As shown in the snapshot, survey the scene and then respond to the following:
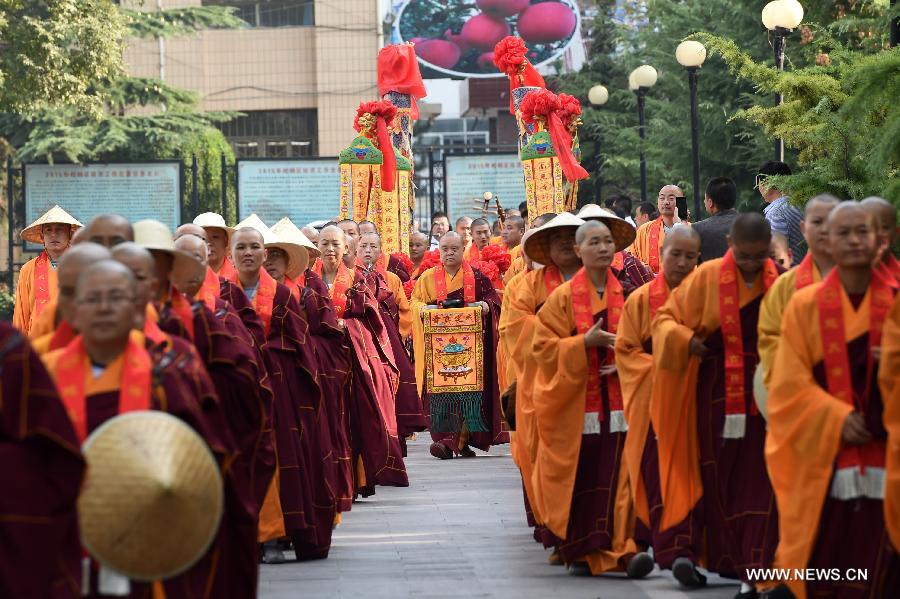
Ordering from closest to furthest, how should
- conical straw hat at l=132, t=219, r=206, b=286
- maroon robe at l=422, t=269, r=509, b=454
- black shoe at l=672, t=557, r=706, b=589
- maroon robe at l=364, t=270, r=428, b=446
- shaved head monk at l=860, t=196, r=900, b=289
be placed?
shaved head monk at l=860, t=196, r=900, b=289 → conical straw hat at l=132, t=219, r=206, b=286 → black shoe at l=672, t=557, r=706, b=589 → maroon robe at l=364, t=270, r=428, b=446 → maroon robe at l=422, t=269, r=509, b=454

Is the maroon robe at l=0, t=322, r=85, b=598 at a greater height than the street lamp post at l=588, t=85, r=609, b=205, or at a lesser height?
lesser

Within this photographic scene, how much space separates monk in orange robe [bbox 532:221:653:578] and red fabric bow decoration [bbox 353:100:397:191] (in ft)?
35.4

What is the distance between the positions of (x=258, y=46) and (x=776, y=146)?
2492 cm

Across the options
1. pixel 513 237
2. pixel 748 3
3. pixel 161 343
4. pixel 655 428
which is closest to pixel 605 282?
pixel 655 428

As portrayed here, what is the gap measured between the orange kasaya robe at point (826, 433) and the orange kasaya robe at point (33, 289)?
6.62 m

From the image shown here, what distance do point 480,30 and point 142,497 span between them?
37.0m

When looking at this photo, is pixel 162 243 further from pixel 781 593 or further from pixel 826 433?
pixel 781 593

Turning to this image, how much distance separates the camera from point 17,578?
5.03 m

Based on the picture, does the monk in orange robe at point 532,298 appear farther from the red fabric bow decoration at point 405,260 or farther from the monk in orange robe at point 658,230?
the red fabric bow decoration at point 405,260

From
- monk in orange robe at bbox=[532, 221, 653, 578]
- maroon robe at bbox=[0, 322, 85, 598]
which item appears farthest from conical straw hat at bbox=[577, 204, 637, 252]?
maroon robe at bbox=[0, 322, 85, 598]

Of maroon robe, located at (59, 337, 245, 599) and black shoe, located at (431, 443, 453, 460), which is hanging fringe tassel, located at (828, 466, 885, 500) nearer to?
maroon robe, located at (59, 337, 245, 599)

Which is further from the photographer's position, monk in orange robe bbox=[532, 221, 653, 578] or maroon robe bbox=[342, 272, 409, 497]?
maroon robe bbox=[342, 272, 409, 497]

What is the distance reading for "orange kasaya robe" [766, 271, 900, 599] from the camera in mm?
6578

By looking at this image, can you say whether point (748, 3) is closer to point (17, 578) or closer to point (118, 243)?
point (118, 243)
